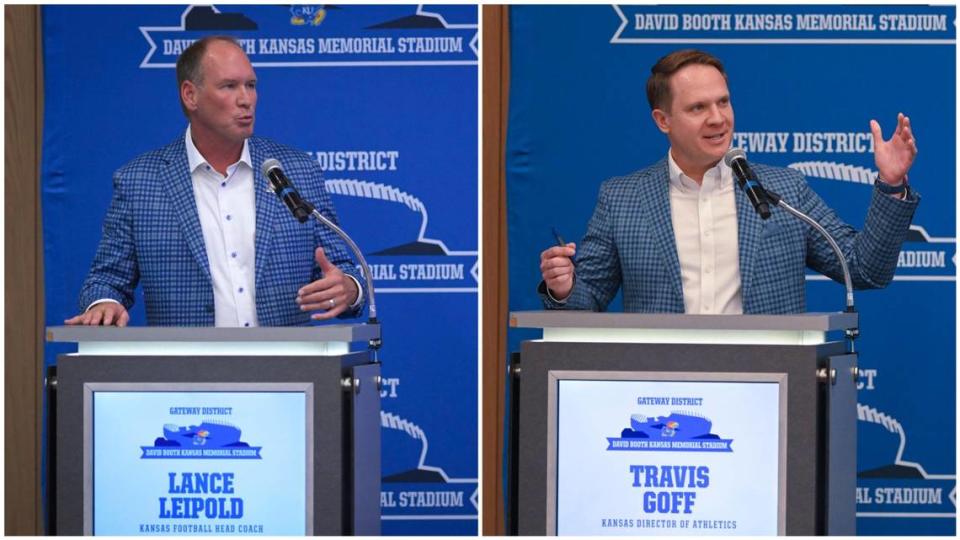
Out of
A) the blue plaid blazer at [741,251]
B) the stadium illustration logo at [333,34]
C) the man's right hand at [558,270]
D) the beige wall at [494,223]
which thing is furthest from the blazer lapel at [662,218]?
the stadium illustration logo at [333,34]

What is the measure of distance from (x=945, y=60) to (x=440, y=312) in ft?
7.05

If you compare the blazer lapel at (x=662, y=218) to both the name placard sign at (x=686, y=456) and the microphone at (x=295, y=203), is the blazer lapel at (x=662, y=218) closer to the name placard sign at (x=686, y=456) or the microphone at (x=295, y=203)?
the name placard sign at (x=686, y=456)

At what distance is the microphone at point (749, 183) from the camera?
11.0 ft

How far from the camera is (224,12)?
538cm

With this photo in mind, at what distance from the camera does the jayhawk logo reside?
5.35 meters

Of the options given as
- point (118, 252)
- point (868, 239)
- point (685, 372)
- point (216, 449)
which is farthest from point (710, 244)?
point (118, 252)

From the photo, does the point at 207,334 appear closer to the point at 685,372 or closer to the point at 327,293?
the point at 327,293

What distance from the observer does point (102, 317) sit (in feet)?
11.7

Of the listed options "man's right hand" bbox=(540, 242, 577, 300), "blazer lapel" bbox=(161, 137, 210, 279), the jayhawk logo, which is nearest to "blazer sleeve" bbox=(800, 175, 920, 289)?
"man's right hand" bbox=(540, 242, 577, 300)

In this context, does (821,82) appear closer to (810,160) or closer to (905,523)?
(810,160)

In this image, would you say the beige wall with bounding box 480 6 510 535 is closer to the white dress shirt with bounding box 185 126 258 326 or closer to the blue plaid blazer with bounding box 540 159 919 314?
the blue plaid blazer with bounding box 540 159 919 314

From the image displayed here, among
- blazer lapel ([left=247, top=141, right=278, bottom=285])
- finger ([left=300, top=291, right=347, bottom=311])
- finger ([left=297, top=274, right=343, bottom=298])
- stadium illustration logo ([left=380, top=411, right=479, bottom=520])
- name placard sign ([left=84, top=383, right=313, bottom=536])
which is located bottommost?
stadium illustration logo ([left=380, top=411, right=479, bottom=520])

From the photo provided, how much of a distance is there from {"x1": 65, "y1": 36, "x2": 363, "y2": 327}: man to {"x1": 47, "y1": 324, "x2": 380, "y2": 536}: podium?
55 cm

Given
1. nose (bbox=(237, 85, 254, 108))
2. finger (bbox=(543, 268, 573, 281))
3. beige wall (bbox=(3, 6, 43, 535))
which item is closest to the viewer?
finger (bbox=(543, 268, 573, 281))
